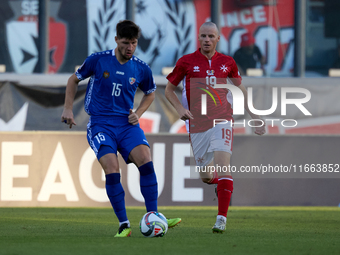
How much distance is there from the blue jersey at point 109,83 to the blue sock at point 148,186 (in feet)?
1.83

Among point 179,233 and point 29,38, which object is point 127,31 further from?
point 29,38

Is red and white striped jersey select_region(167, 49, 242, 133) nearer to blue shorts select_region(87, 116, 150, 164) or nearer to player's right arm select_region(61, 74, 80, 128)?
blue shorts select_region(87, 116, 150, 164)

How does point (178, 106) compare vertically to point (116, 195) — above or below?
above

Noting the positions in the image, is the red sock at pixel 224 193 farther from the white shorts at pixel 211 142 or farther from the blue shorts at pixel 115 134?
the blue shorts at pixel 115 134

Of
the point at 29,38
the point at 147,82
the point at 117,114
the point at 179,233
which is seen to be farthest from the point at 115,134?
the point at 29,38

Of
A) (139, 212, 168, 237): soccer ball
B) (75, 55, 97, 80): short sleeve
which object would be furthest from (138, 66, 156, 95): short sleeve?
(139, 212, 168, 237): soccer ball

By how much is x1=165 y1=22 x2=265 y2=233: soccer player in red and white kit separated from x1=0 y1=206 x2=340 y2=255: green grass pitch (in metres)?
0.78

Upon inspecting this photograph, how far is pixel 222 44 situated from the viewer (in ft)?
46.0

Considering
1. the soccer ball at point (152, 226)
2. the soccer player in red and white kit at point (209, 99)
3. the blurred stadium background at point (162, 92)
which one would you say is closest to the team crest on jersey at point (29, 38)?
the blurred stadium background at point (162, 92)

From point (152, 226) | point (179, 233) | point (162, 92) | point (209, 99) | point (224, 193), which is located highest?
point (209, 99)

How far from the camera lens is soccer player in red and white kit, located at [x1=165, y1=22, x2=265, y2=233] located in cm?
655

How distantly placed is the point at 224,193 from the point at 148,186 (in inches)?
34.7

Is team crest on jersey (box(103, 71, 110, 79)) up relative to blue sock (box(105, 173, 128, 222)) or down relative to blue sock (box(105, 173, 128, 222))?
up

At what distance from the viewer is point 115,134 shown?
A: 234 inches
